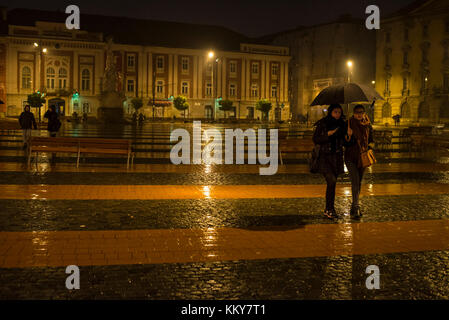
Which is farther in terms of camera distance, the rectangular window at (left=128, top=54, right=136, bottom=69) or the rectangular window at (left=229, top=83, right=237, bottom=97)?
the rectangular window at (left=229, top=83, right=237, bottom=97)

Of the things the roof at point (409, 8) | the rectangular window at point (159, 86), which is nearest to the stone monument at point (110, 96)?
the rectangular window at point (159, 86)

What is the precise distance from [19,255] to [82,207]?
10.1ft

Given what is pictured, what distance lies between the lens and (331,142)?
8367 millimetres

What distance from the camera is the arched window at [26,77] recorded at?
7444 centimetres

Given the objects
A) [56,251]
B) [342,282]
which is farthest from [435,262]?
[56,251]

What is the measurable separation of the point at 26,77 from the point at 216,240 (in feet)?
241

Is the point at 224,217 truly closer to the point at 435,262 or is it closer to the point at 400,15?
the point at 435,262

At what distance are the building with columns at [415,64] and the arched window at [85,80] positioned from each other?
1568 inches

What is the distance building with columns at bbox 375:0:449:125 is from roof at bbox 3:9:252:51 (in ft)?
74.7

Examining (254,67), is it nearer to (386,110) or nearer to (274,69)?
(274,69)

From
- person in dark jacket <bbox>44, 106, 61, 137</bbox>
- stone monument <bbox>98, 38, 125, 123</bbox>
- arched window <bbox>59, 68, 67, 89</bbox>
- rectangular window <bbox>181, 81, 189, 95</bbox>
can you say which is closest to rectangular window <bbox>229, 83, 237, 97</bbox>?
rectangular window <bbox>181, 81, 189, 95</bbox>

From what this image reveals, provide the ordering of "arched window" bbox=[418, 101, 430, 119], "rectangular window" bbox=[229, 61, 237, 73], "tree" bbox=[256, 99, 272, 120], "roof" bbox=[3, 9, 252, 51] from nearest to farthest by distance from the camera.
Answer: "arched window" bbox=[418, 101, 430, 119] → "roof" bbox=[3, 9, 252, 51] → "tree" bbox=[256, 99, 272, 120] → "rectangular window" bbox=[229, 61, 237, 73]

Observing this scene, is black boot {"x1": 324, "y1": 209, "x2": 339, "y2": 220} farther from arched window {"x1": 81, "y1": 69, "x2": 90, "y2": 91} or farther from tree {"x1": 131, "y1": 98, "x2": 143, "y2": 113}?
arched window {"x1": 81, "y1": 69, "x2": 90, "y2": 91}

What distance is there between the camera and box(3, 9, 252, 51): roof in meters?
79.0
